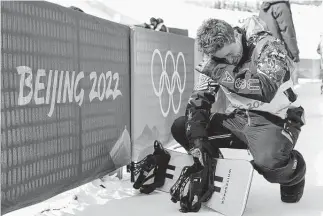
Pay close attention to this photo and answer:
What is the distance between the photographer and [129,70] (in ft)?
10.9

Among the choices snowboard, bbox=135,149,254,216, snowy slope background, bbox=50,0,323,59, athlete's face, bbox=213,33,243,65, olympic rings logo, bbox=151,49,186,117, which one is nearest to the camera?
snowboard, bbox=135,149,254,216

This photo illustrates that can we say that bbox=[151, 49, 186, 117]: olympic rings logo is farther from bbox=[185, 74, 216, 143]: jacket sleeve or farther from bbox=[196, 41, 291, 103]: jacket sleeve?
bbox=[196, 41, 291, 103]: jacket sleeve

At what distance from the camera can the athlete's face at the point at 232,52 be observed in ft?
Answer: 8.22

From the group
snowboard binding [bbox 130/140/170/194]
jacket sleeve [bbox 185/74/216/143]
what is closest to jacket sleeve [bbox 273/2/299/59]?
jacket sleeve [bbox 185/74/216/143]

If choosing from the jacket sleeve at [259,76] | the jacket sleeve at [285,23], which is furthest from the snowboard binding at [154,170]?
the jacket sleeve at [285,23]

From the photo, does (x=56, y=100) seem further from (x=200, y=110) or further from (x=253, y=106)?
(x=253, y=106)

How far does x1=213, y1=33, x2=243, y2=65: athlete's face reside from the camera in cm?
251

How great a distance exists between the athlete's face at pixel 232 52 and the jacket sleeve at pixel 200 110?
0.33 metres

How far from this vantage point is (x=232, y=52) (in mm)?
2551

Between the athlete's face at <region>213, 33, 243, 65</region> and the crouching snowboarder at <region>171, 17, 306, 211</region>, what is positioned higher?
the athlete's face at <region>213, 33, 243, 65</region>

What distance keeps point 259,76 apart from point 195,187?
0.66 meters

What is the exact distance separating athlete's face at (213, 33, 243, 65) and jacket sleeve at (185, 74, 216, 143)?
0.33m

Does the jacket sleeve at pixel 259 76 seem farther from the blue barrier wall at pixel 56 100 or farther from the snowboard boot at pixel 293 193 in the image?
the blue barrier wall at pixel 56 100

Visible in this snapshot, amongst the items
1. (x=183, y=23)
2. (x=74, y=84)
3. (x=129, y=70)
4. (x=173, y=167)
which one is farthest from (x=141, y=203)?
(x=183, y=23)
